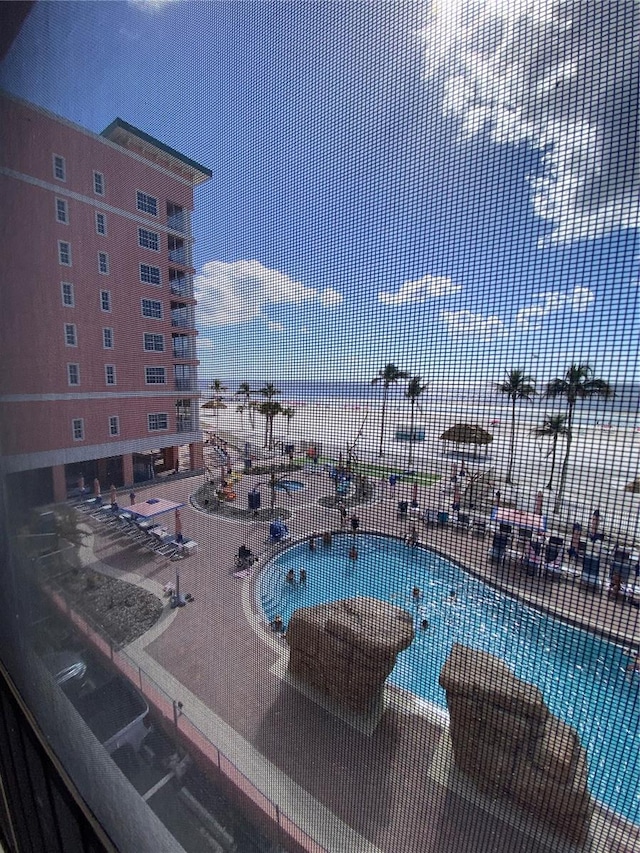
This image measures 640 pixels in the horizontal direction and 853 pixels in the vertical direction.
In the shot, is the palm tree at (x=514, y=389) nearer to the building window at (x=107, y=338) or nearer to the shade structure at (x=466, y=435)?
the shade structure at (x=466, y=435)

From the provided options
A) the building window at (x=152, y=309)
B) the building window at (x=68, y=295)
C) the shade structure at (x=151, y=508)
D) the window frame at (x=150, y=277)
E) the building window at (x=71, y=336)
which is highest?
the window frame at (x=150, y=277)

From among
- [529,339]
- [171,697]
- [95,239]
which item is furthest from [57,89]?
[95,239]

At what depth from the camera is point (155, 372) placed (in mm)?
4164

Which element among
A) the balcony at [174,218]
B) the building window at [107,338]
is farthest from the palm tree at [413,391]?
the building window at [107,338]

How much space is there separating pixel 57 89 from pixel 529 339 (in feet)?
5.86

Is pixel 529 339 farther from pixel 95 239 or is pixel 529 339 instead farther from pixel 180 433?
pixel 180 433

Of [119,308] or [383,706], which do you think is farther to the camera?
[119,308]

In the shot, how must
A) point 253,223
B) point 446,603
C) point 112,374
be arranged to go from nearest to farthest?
1. point 253,223
2. point 446,603
3. point 112,374

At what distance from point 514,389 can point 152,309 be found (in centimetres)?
415

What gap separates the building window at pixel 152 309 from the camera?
4008mm

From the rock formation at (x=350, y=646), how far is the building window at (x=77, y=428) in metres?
3.42

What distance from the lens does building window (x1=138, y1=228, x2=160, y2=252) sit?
394cm

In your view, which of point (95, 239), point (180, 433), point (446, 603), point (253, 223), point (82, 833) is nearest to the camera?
point (82, 833)

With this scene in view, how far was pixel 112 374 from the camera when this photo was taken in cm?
417
